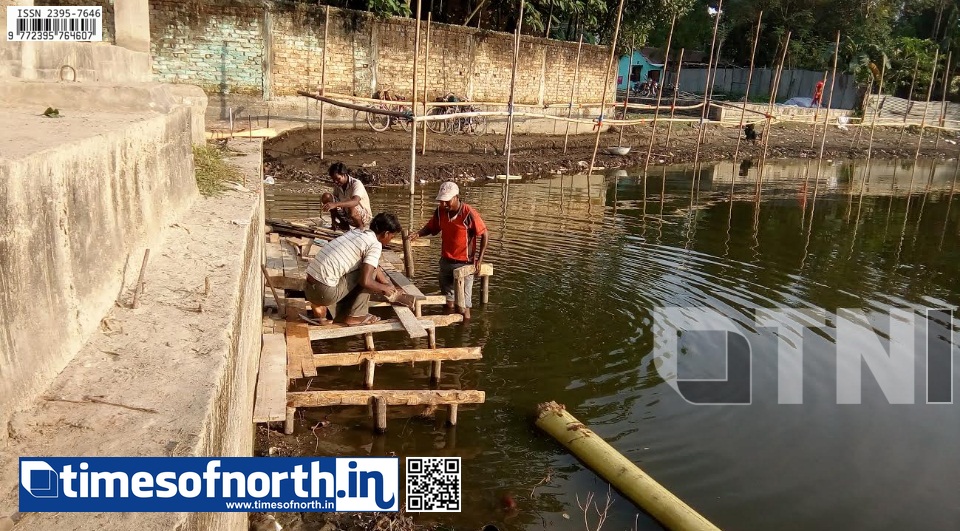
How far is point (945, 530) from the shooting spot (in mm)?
5234

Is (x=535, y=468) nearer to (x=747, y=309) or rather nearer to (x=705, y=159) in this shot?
(x=747, y=309)

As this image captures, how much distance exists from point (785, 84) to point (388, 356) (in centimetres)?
3712

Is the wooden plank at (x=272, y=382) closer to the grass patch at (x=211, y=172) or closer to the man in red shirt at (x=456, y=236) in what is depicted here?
the grass patch at (x=211, y=172)

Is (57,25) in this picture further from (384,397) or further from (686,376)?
(686,376)

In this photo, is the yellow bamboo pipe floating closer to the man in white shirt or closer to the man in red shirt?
the man in red shirt

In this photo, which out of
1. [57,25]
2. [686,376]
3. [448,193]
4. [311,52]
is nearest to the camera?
[57,25]

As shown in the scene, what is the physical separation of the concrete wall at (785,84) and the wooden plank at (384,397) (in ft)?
111

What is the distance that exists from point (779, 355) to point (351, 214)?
196 inches

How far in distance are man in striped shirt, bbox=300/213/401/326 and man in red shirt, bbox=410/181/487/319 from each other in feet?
4.26

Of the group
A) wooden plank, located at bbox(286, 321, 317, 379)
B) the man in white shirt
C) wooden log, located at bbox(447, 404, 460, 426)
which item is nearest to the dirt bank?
the man in white shirt

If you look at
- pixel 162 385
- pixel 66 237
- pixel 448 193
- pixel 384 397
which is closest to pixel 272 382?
pixel 384 397

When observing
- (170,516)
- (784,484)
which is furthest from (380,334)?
(170,516)

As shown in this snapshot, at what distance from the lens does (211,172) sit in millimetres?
6617

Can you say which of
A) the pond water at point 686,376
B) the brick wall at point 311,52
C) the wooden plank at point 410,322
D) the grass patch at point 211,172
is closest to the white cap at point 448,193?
the wooden plank at point 410,322
